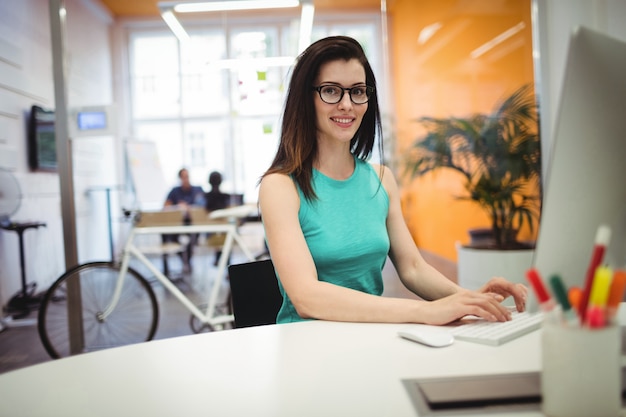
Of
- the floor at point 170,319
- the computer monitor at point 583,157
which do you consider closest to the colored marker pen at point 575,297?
the computer monitor at point 583,157

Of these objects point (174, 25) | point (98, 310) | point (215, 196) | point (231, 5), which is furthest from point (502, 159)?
point (98, 310)

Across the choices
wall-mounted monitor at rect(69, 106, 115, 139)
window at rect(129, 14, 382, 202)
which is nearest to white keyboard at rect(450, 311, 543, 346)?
window at rect(129, 14, 382, 202)

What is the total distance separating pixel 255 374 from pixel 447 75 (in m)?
4.86

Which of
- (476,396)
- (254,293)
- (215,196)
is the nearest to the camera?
(476,396)

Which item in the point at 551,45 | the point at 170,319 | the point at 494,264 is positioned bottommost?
the point at 170,319

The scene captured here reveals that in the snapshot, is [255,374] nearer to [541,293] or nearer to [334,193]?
[541,293]

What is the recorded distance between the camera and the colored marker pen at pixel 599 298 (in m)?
0.51

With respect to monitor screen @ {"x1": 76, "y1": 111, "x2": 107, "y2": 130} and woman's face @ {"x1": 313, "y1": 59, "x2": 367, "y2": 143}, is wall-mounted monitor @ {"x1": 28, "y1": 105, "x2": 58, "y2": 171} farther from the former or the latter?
woman's face @ {"x1": 313, "y1": 59, "x2": 367, "y2": 143}

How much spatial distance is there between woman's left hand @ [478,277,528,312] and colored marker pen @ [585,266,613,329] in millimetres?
625

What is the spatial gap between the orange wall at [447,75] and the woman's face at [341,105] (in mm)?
2752

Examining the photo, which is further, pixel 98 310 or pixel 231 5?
pixel 231 5

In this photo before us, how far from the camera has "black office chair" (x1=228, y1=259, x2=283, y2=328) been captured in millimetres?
1516

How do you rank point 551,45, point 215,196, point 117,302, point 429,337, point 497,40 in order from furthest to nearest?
point 497,40
point 551,45
point 215,196
point 117,302
point 429,337

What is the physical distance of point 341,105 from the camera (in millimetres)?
1403
